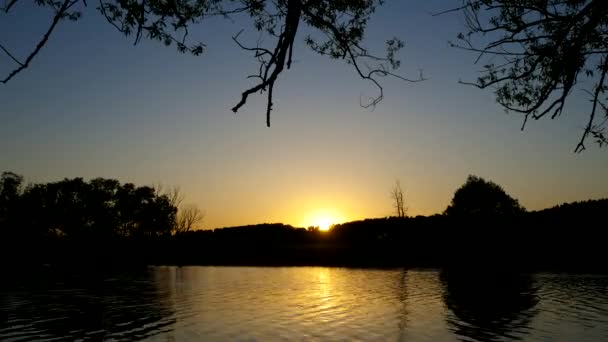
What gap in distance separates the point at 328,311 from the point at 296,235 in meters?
54.7

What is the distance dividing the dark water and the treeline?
1206 cm

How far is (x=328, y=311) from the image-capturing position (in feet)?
79.6

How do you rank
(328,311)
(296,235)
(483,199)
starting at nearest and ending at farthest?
(328,311) → (296,235) → (483,199)

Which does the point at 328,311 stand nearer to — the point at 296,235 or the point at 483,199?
the point at 296,235

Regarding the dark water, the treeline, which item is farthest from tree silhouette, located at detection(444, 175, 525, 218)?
the dark water

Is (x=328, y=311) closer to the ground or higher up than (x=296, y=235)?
closer to the ground

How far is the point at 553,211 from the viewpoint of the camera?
50.1 metres

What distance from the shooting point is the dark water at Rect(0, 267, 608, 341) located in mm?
18828

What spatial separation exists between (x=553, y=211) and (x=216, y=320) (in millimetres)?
39669

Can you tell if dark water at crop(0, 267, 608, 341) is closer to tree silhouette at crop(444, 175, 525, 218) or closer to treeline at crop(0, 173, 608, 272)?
treeline at crop(0, 173, 608, 272)

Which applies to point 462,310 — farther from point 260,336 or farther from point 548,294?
point 260,336

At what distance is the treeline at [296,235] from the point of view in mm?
48094

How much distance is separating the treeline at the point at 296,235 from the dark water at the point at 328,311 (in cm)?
1206

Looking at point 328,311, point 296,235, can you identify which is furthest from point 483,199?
point 328,311
